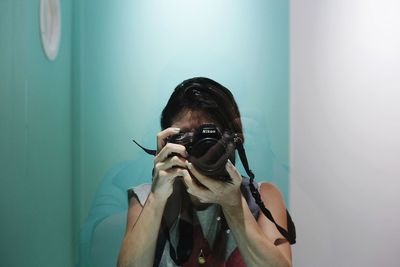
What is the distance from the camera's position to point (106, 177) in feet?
2.97

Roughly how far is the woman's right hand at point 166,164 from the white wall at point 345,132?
29 cm

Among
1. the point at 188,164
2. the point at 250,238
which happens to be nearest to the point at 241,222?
the point at 250,238

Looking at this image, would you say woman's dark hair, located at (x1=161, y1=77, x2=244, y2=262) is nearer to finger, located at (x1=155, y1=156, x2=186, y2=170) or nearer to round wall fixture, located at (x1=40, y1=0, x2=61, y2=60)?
finger, located at (x1=155, y1=156, x2=186, y2=170)

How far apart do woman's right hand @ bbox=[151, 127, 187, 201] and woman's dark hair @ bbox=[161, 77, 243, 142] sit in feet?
0.16

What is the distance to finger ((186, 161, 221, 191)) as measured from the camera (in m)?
0.77

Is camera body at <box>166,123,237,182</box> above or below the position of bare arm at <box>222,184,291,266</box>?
above

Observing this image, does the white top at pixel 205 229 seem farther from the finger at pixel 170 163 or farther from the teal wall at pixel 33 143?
the teal wall at pixel 33 143

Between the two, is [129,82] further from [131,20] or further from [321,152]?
[321,152]

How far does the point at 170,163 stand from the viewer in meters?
Answer: 0.79

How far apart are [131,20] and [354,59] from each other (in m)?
0.55

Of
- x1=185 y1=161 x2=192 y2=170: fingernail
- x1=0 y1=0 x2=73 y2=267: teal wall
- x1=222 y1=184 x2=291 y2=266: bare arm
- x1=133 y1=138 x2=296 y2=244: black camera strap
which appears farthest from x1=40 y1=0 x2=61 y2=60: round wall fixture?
x1=222 y1=184 x2=291 y2=266: bare arm

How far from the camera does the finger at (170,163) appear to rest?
2.56 feet

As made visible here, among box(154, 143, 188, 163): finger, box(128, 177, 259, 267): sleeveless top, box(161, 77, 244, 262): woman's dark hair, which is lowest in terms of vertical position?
box(128, 177, 259, 267): sleeveless top

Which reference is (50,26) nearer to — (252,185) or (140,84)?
(140,84)
